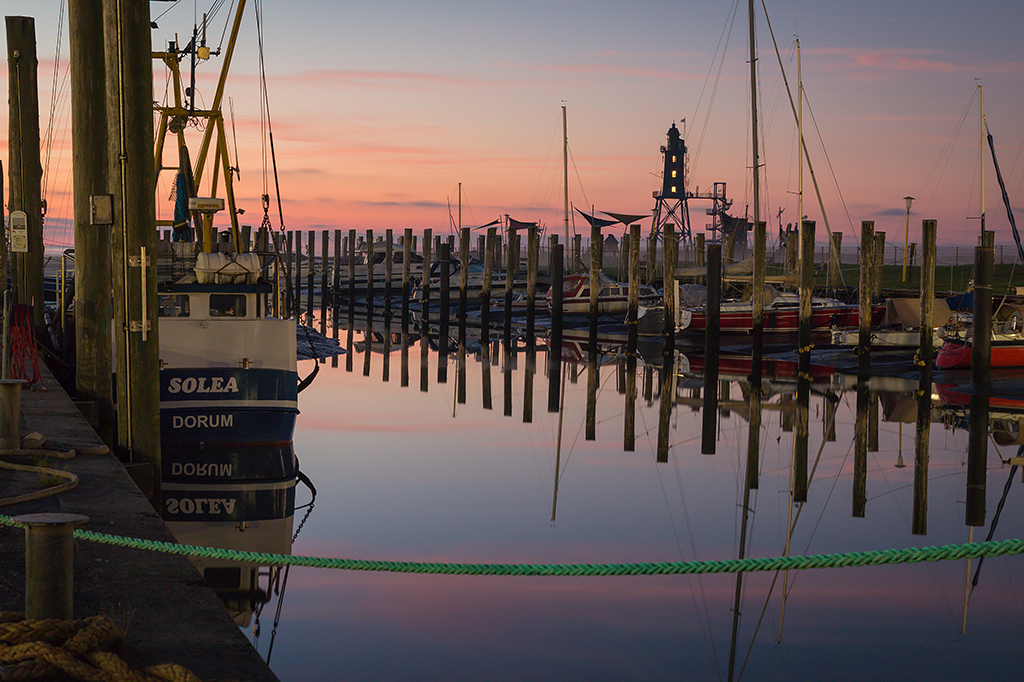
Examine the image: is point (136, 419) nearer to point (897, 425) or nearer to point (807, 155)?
point (897, 425)

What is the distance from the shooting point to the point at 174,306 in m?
14.8

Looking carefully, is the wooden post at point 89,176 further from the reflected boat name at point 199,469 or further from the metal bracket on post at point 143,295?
the metal bracket on post at point 143,295

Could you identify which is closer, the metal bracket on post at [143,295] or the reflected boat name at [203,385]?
the metal bracket on post at [143,295]

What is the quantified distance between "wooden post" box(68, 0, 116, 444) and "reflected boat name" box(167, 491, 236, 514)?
120 centimetres

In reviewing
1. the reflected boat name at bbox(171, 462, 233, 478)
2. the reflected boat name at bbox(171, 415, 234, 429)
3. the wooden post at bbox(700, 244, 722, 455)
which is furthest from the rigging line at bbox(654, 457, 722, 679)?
the wooden post at bbox(700, 244, 722, 455)

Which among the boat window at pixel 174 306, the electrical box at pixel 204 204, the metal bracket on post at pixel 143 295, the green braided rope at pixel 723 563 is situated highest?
the electrical box at pixel 204 204

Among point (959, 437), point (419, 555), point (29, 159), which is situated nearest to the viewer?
point (419, 555)

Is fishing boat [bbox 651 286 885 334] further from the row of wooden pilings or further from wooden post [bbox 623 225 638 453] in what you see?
wooden post [bbox 623 225 638 453]

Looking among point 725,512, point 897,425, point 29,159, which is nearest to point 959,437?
point 897,425

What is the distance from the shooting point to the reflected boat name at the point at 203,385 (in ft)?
44.6

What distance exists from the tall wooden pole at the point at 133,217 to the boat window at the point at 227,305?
5.04 m

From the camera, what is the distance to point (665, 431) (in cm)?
1875

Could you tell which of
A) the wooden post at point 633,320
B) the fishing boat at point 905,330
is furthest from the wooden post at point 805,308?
the wooden post at point 633,320

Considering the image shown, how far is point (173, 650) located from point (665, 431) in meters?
14.4
